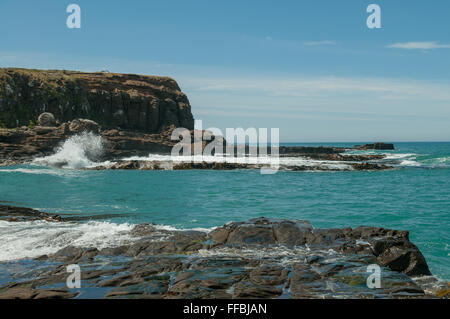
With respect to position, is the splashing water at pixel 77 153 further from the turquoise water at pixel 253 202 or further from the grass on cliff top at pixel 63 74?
the grass on cliff top at pixel 63 74

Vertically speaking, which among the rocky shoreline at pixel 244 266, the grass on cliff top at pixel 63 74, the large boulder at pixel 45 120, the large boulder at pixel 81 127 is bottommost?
the rocky shoreline at pixel 244 266

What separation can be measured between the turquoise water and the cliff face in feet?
120

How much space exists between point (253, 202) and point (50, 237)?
13.9 metres

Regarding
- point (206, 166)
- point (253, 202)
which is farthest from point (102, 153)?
point (253, 202)

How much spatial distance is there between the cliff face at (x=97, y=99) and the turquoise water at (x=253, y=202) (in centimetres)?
3670

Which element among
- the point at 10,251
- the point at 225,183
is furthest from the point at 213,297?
the point at 225,183

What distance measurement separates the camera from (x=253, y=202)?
2469 centimetres

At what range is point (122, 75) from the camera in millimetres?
89375

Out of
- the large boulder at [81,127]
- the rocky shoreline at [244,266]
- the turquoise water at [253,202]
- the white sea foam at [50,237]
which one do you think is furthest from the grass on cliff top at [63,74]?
the rocky shoreline at [244,266]

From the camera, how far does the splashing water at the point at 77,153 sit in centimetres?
5147

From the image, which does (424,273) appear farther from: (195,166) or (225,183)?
(195,166)

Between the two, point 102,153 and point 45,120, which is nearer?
point 102,153

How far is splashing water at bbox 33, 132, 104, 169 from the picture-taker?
51.5 metres

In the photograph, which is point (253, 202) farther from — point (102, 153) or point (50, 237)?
point (102, 153)
